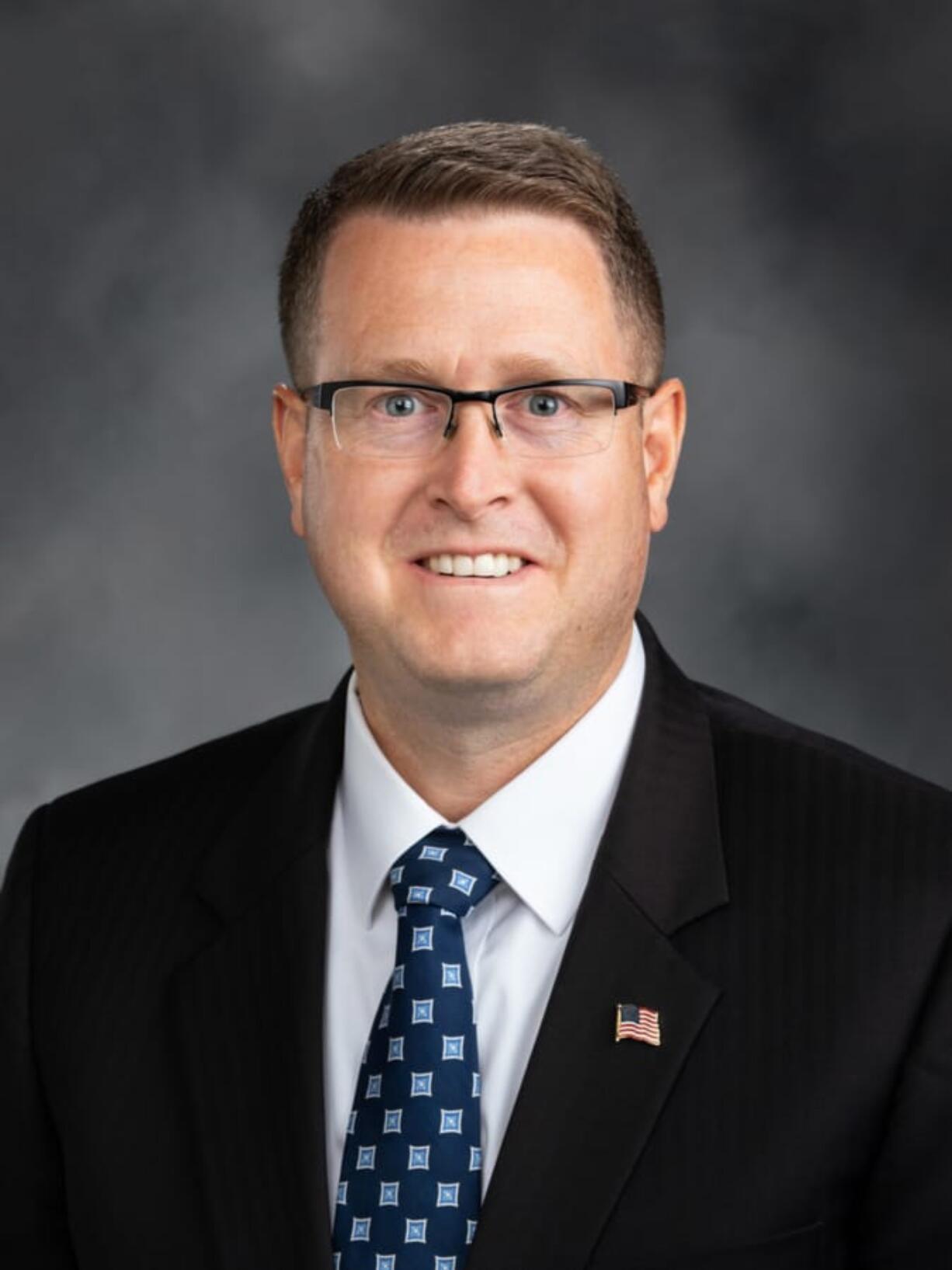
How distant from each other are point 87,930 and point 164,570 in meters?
2.56

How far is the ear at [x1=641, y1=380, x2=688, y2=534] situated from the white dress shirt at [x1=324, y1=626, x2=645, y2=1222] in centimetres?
28

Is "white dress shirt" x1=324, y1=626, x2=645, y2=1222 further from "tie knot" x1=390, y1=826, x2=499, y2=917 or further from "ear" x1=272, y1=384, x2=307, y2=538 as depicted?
"ear" x1=272, y1=384, x2=307, y2=538

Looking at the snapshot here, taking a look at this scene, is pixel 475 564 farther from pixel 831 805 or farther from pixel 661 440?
pixel 831 805

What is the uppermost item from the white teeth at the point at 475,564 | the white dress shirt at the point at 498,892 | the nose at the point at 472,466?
the nose at the point at 472,466

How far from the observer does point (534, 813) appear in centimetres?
339

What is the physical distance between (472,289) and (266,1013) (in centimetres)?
113

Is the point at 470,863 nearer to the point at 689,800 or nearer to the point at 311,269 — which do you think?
the point at 689,800

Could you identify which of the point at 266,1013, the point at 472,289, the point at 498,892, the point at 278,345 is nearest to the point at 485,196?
the point at 472,289

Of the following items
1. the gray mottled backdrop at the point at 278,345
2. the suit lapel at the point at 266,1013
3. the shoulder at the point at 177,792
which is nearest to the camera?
the suit lapel at the point at 266,1013

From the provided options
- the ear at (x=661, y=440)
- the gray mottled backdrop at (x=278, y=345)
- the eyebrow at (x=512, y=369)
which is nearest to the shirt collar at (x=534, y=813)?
the ear at (x=661, y=440)

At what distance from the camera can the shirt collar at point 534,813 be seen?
11.0 ft

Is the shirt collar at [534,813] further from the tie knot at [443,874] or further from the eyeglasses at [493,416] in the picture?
the eyeglasses at [493,416]

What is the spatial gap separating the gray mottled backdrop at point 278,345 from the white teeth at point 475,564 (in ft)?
8.74

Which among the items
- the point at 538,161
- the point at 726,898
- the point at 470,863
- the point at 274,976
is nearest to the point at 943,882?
the point at 726,898
